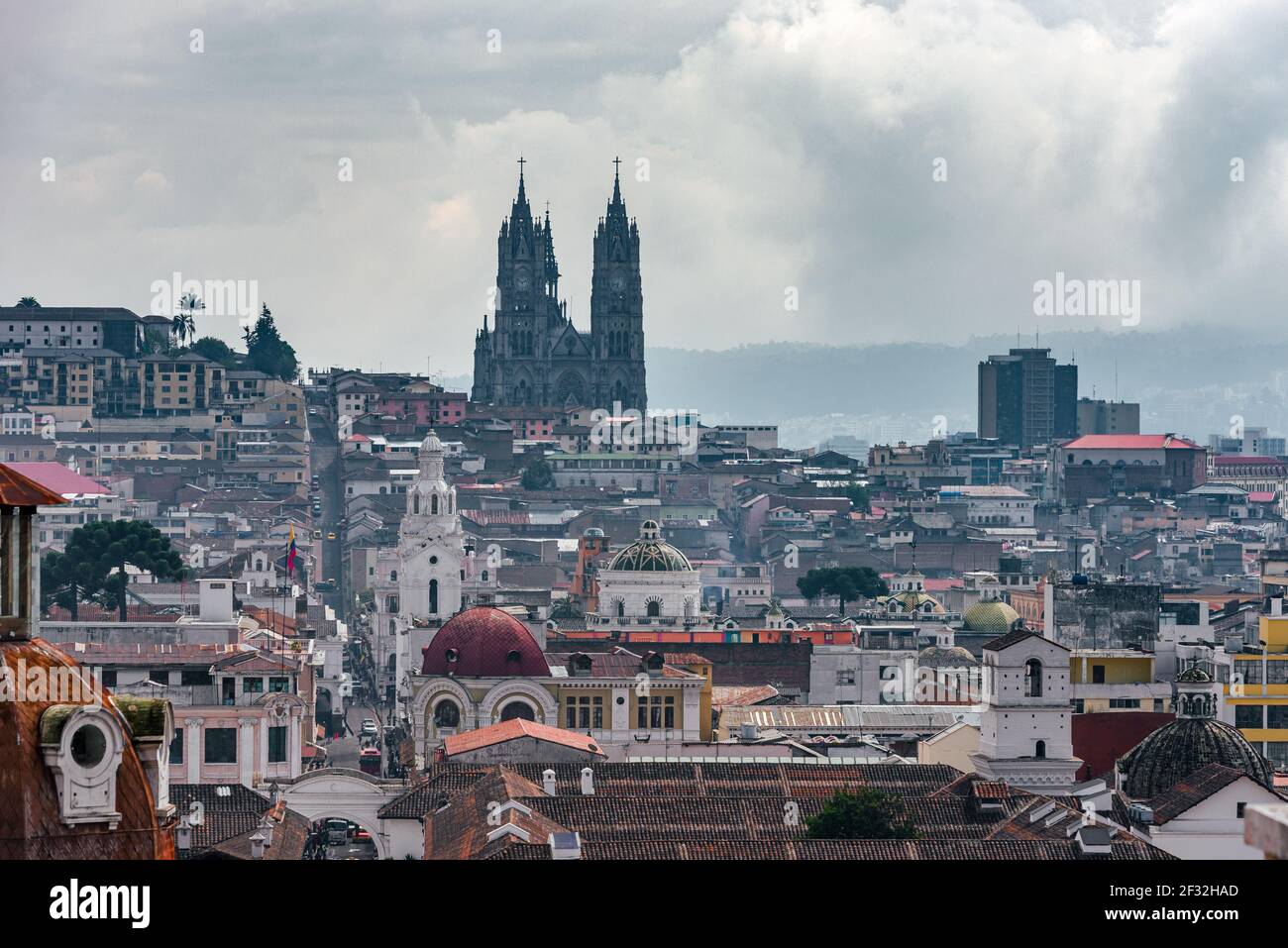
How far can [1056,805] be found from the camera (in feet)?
136

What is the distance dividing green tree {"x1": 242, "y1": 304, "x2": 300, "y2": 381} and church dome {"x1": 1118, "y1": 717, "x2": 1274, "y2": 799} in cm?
13770

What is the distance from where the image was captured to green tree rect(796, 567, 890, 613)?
414 ft

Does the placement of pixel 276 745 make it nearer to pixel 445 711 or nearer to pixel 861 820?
pixel 445 711

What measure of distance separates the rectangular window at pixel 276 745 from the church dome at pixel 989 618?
4732cm

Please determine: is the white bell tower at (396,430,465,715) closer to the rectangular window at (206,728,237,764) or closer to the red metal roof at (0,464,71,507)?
the rectangular window at (206,728,237,764)

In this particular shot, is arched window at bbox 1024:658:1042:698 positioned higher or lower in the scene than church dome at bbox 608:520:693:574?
lower

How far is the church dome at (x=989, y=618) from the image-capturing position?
101438mm

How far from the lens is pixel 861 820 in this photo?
137 feet

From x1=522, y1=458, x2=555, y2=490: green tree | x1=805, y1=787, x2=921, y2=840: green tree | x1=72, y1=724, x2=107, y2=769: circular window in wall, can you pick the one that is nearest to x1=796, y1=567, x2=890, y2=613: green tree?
x1=522, y1=458, x2=555, y2=490: green tree
